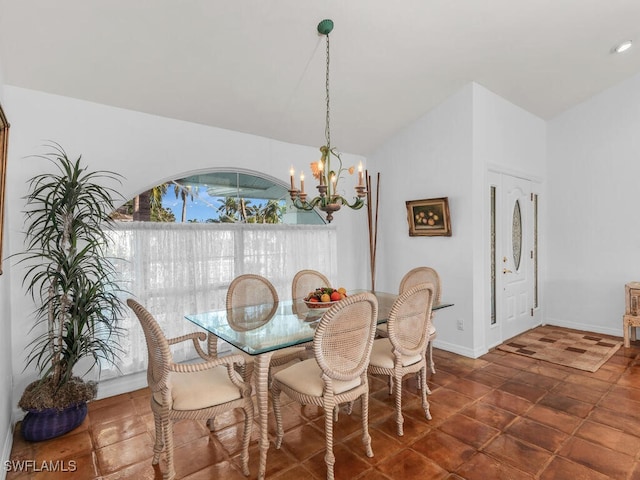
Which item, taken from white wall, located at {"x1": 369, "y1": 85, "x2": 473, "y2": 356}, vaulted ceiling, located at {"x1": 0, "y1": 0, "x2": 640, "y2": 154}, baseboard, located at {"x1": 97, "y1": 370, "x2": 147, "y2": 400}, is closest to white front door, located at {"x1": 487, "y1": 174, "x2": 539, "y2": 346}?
white wall, located at {"x1": 369, "y1": 85, "x2": 473, "y2": 356}

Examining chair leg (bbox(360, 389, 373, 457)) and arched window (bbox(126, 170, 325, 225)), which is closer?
chair leg (bbox(360, 389, 373, 457))

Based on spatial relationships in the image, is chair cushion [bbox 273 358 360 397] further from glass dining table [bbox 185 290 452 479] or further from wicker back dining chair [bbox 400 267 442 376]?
wicker back dining chair [bbox 400 267 442 376]

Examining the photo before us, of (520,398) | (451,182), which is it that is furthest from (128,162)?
(520,398)

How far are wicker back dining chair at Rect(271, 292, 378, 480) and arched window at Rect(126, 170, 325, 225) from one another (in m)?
1.97

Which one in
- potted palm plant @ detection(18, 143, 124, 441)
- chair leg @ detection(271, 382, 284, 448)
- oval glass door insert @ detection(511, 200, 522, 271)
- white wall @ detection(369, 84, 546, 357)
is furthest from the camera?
oval glass door insert @ detection(511, 200, 522, 271)

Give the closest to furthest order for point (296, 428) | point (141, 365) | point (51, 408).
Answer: point (51, 408), point (296, 428), point (141, 365)

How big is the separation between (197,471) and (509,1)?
3.86 m

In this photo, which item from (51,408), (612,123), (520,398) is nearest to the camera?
(51,408)

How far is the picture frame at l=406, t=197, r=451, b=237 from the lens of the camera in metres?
3.89

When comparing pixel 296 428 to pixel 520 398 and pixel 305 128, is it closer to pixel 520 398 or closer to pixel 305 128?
pixel 520 398

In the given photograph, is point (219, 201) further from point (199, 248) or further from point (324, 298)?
point (324, 298)

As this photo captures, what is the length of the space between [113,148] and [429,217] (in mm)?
3257

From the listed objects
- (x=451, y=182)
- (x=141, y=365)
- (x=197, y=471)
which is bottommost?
(x=197, y=471)

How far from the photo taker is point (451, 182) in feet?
12.8
